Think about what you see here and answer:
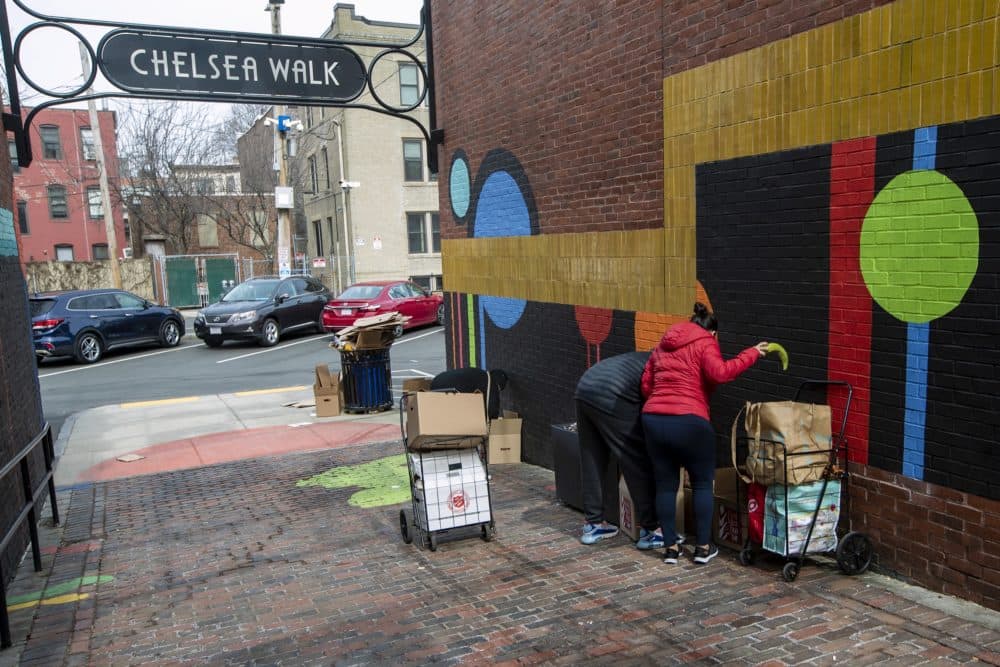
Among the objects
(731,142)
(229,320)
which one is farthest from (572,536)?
(229,320)

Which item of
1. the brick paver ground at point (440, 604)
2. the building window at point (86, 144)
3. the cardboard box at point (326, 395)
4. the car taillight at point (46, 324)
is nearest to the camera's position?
the brick paver ground at point (440, 604)

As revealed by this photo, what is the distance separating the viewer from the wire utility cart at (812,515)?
4664 millimetres

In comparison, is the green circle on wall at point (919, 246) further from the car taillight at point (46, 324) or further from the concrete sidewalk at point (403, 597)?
the car taillight at point (46, 324)

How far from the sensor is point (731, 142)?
557cm

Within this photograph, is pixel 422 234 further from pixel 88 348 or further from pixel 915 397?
pixel 915 397

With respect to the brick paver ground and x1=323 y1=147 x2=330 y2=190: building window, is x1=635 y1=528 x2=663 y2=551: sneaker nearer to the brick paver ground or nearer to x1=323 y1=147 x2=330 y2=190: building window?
the brick paver ground

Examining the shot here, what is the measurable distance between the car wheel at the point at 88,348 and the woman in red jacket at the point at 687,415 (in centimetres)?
1709

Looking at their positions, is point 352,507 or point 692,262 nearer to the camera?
point 692,262

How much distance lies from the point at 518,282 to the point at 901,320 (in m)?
4.80

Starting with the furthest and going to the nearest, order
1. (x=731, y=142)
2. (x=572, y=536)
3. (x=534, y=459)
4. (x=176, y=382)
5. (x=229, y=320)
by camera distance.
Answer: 1. (x=229, y=320)
2. (x=176, y=382)
3. (x=534, y=459)
4. (x=572, y=536)
5. (x=731, y=142)

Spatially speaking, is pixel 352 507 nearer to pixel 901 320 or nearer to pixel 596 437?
pixel 596 437

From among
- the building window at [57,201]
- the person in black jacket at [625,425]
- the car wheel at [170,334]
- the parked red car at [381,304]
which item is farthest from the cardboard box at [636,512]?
the building window at [57,201]

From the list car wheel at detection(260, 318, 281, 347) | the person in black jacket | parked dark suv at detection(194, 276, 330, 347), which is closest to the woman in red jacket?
the person in black jacket

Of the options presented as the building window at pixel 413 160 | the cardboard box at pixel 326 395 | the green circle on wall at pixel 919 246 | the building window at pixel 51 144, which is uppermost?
the building window at pixel 51 144
